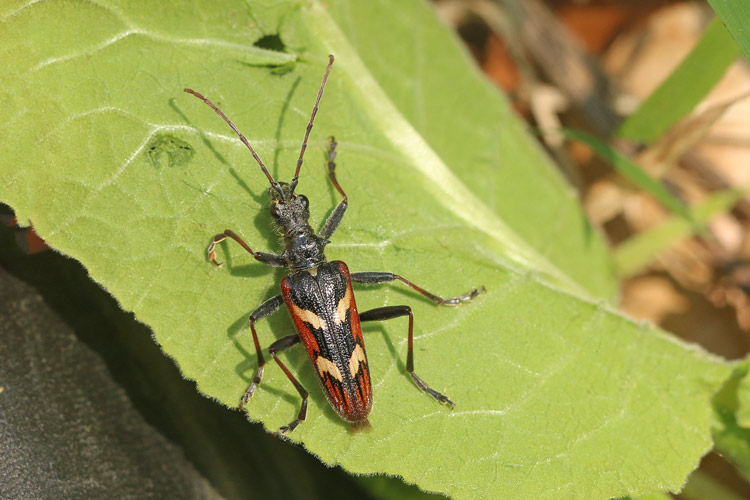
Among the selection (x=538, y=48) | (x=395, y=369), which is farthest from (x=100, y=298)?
(x=538, y=48)

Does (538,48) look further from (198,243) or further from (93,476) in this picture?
(93,476)

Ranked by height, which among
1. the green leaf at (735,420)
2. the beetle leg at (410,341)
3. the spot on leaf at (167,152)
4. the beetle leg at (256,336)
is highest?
the spot on leaf at (167,152)

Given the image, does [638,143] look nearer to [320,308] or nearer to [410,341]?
[410,341]

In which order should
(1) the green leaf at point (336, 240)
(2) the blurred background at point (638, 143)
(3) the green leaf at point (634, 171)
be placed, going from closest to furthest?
(1) the green leaf at point (336, 240) < (3) the green leaf at point (634, 171) < (2) the blurred background at point (638, 143)

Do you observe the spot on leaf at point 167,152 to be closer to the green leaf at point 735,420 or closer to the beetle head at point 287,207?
the beetle head at point 287,207

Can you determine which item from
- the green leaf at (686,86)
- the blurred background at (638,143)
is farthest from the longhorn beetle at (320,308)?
the blurred background at (638,143)

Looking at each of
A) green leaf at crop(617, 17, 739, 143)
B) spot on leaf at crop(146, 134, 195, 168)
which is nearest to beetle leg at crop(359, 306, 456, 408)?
spot on leaf at crop(146, 134, 195, 168)
